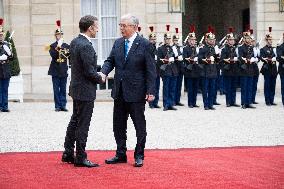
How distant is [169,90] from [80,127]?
9.06 meters

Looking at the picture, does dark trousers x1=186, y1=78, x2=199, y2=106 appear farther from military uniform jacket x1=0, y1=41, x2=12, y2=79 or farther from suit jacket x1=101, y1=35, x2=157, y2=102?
suit jacket x1=101, y1=35, x2=157, y2=102

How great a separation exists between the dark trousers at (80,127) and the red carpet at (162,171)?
233 mm

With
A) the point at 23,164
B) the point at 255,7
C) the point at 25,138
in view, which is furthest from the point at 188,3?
the point at 23,164

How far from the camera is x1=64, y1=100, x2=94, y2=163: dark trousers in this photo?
8.20 m

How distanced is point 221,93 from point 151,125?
35.6 ft

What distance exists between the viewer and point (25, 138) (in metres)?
11.1

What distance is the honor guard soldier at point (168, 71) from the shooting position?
1703 centimetres

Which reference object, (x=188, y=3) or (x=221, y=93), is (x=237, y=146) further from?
(x=188, y=3)

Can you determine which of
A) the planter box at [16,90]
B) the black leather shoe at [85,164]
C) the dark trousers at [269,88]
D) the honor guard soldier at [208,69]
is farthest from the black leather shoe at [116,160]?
the planter box at [16,90]

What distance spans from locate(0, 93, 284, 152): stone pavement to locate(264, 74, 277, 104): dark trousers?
23.0 inches

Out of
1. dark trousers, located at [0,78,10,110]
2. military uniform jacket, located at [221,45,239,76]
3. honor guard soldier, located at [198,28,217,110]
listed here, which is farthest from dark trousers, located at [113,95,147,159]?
military uniform jacket, located at [221,45,239,76]

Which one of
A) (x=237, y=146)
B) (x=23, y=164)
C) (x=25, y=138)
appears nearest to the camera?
(x=23, y=164)

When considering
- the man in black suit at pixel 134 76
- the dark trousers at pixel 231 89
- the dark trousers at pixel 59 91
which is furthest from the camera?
the dark trousers at pixel 231 89

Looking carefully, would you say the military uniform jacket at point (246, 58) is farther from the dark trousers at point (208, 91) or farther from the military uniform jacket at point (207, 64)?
the dark trousers at point (208, 91)
